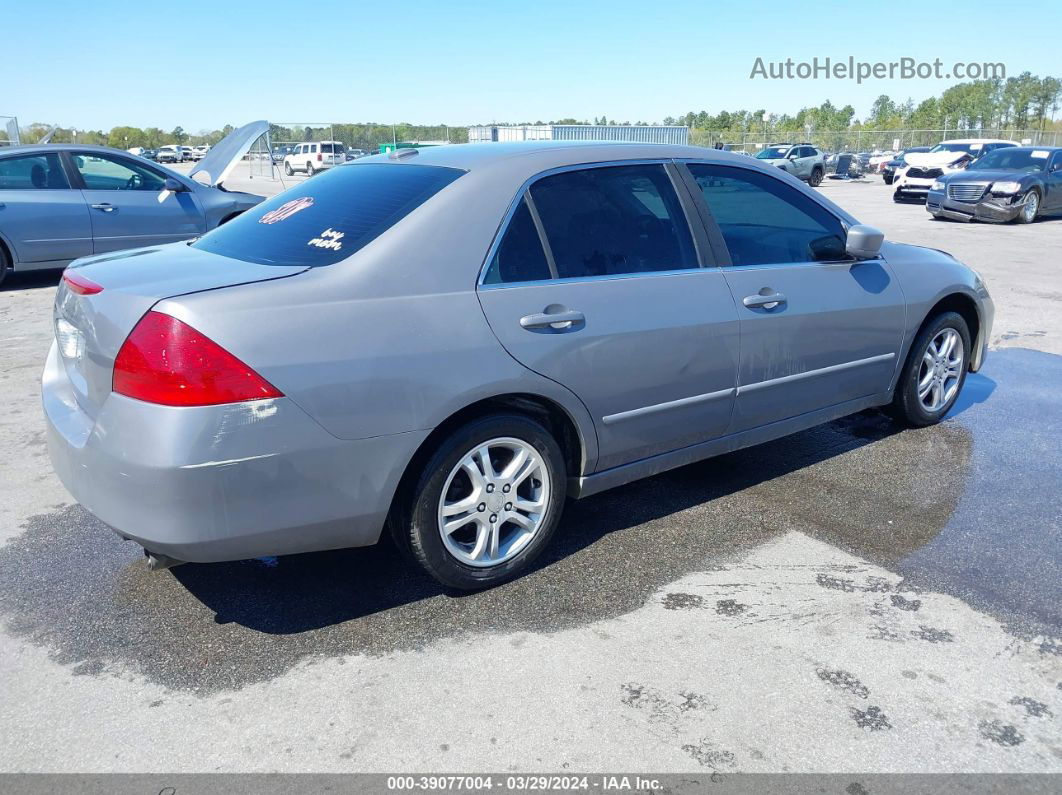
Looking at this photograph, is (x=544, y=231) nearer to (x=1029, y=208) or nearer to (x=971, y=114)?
(x=1029, y=208)

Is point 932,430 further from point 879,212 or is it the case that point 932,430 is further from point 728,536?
point 879,212

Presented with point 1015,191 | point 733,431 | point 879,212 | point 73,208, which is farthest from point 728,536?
point 879,212

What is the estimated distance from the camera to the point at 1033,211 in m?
17.7

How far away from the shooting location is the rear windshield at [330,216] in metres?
3.06

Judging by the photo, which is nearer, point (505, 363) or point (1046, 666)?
point (1046, 666)

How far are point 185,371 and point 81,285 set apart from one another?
0.79 m

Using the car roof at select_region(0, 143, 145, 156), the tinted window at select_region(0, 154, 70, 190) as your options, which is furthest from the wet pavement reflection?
the car roof at select_region(0, 143, 145, 156)

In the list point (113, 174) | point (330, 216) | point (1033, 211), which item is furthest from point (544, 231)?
point (1033, 211)

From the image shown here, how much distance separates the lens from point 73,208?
30.0ft

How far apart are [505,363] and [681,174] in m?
1.38

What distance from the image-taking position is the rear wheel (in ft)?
56.9

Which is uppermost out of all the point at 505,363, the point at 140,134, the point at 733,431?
the point at 140,134

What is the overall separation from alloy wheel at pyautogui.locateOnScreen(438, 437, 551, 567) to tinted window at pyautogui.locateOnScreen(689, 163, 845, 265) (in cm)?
141

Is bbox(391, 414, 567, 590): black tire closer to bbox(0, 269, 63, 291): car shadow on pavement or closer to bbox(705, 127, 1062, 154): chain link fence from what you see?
bbox(0, 269, 63, 291): car shadow on pavement
